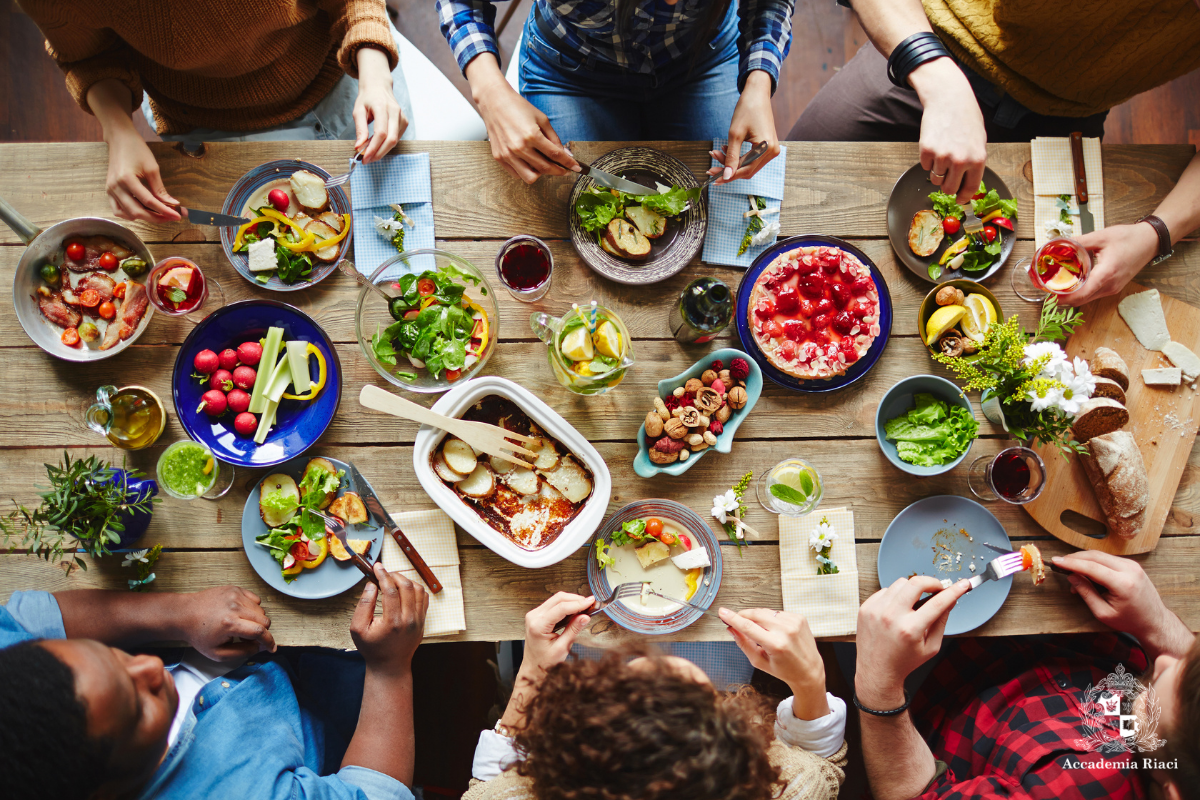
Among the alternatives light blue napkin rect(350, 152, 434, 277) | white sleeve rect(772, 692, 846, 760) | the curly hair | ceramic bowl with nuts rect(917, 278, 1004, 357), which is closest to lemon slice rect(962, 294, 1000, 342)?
ceramic bowl with nuts rect(917, 278, 1004, 357)

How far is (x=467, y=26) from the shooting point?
5.86 feet

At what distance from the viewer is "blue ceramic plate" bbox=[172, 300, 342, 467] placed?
1641 mm

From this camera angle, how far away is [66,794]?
4.06 ft

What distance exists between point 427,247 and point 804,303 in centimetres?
106

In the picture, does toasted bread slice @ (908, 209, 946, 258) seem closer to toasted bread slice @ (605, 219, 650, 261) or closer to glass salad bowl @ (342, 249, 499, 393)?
toasted bread slice @ (605, 219, 650, 261)

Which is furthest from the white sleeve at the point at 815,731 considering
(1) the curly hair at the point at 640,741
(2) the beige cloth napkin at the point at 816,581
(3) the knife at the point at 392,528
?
(3) the knife at the point at 392,528

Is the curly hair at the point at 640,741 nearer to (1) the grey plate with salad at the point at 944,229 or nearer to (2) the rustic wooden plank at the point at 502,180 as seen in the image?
(2) the rustic wooden plank at the point at 502,180

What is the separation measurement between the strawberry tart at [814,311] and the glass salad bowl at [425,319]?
753 mm

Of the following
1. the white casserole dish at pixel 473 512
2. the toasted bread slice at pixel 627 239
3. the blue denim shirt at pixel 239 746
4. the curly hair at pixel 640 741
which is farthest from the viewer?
the toasted bread slice at pixel 627 239

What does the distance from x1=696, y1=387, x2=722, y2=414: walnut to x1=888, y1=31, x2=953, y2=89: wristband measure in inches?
42.3

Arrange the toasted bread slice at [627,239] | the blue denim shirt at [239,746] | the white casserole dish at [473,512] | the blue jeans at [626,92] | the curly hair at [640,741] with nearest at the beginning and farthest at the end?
the curly hair at [640,741] → the blue denim shirt at [239,746] → the white casserole dish at [473,512] → the toasted bread slice at [627,239] → the blue jeans at [626,92]

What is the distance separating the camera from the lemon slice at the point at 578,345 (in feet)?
5.26

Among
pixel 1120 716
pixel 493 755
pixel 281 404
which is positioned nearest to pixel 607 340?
pixel 281 404

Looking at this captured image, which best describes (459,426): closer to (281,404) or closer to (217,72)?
(281,404)
